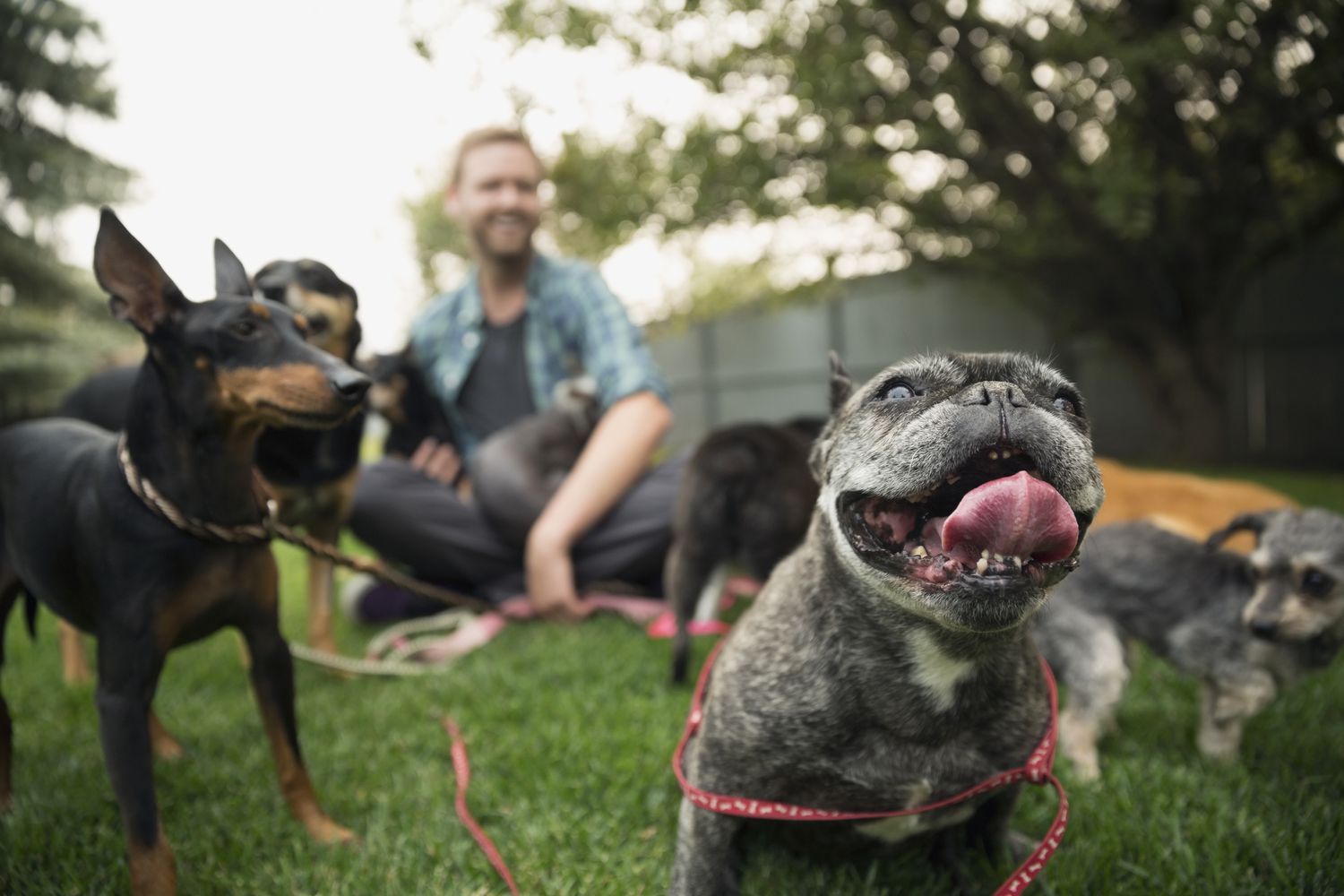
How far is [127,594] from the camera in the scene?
1.96 meters

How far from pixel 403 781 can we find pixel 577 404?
3022mm

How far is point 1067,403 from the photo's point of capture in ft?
5.51

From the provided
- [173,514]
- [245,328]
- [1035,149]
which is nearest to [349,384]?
[245,328]

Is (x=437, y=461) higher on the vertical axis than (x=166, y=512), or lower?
lower

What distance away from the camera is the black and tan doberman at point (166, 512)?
6.39 feet

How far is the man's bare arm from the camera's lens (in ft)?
14.2

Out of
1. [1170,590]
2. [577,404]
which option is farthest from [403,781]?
[577,404]

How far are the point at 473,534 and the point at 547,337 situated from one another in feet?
4.32

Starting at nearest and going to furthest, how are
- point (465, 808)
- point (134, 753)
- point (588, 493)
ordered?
1. point (134, 753)
2. point (465, 808)
3. point (588, 493)

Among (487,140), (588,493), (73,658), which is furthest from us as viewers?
(487,140)

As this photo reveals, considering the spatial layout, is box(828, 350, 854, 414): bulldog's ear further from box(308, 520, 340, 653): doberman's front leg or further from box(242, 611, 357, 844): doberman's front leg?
box(308, 520, 340, 653): doberman's front leg

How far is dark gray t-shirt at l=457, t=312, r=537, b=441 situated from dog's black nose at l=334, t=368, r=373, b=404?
329cm

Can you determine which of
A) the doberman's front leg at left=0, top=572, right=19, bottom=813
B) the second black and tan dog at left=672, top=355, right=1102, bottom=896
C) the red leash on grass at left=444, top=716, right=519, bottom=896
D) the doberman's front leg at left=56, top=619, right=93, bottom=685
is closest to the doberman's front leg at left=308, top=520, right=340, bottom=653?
the doberman's front leg at left=56, top=619, right=93, bottom=685

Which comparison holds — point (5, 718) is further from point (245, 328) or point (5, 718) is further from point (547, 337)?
point (547, 337)
